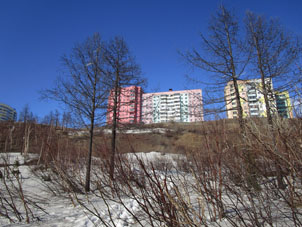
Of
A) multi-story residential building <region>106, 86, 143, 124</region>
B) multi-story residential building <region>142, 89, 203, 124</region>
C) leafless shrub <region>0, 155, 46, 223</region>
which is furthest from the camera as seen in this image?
multi-story residential building <region>106, 86, 143, 124</region>

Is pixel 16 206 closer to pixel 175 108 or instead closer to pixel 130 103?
pixel 130 103

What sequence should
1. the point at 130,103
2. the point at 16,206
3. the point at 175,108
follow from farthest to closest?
the point at 130,103 → the point at 175,108 → the point at 16,206

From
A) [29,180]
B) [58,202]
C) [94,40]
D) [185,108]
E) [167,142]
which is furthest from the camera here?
[167,142]

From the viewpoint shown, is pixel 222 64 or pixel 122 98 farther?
pixel 122 98

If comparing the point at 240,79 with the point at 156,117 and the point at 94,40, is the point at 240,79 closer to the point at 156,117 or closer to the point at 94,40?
the point at 156,117

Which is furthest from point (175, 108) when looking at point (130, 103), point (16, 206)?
point (16, 206)

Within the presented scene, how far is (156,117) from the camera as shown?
267 inches

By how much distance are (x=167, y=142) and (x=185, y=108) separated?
49.3 feet

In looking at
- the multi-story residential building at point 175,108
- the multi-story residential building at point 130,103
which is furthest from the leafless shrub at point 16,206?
the multi-story residential building at point 175,108

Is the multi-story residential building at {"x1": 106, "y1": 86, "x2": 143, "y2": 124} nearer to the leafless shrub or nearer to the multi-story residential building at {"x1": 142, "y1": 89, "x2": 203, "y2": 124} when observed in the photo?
the multi-story residential building at {"x1": 142, "y1": 89, "x2": 203, "y2": 124}

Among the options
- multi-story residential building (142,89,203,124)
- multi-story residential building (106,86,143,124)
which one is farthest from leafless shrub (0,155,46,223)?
multi-story residential building (142,89,203,124)

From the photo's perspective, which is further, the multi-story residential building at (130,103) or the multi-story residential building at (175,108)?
the multi-story residential building at (130,103)

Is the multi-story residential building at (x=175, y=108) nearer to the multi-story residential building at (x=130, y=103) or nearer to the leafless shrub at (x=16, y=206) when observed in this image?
the multi-story residential building at (x=130, y=103)

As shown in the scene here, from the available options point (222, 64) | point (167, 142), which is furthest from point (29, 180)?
point (167, 142)
